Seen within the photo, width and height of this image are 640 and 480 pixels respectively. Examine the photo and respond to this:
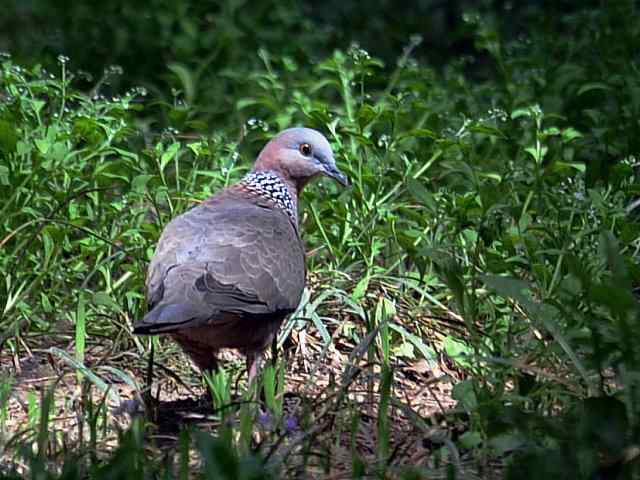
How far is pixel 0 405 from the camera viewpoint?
409 centimetres

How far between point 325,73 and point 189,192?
7.60 ft

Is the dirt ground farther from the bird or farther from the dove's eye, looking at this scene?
the dove's eye

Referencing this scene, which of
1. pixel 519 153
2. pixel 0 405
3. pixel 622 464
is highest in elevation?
pixel 519 153

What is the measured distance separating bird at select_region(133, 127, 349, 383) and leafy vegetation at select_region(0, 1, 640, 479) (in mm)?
196

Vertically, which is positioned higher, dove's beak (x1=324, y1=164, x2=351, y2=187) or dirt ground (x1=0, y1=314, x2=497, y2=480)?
dove's beak (x1=324, y1=164, x2=351, y2=187)

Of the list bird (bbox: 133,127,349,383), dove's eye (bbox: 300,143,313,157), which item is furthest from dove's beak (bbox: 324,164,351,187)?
bird (bbox: 133,127,349,383)

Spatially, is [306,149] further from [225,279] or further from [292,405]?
[292,405]

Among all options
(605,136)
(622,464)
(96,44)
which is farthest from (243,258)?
(96,44)

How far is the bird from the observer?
4.25 meters

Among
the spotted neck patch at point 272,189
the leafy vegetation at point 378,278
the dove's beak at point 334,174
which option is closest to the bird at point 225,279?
the spotted neck patch at point 272,189

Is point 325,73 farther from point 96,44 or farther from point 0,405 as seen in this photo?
point 0,405

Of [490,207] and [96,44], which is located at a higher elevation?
[96,44]

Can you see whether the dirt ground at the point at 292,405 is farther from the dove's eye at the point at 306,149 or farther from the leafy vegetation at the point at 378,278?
the dove's eye at the point at 306,149

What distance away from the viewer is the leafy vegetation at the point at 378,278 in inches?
139
